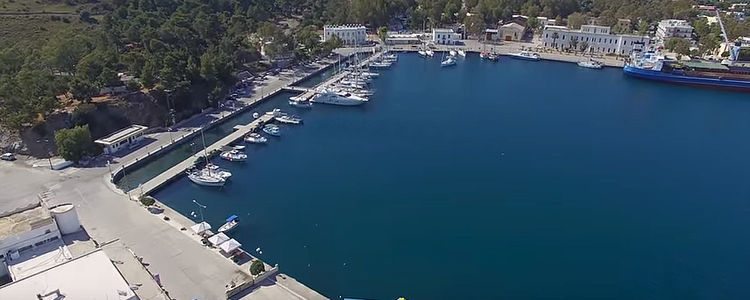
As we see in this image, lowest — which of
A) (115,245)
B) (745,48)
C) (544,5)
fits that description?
(115,245)

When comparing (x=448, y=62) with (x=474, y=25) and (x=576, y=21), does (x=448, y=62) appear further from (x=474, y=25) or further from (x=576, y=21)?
(x=576, y=21)

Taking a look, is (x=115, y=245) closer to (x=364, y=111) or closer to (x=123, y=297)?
(x=123, y=297)

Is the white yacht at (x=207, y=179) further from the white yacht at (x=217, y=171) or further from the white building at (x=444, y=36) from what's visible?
the white building at (x=444, y=36)

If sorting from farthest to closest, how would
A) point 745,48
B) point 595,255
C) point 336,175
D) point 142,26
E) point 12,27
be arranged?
point 745,48, point 12,27, point 142,26, point 336,175, point 595,255

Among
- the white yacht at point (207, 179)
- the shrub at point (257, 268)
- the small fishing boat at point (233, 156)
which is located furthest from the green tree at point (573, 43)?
the shrub at point (257, 268)

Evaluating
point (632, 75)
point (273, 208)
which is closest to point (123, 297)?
point (273, 208)

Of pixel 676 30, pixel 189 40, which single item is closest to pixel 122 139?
pixel 189 40
